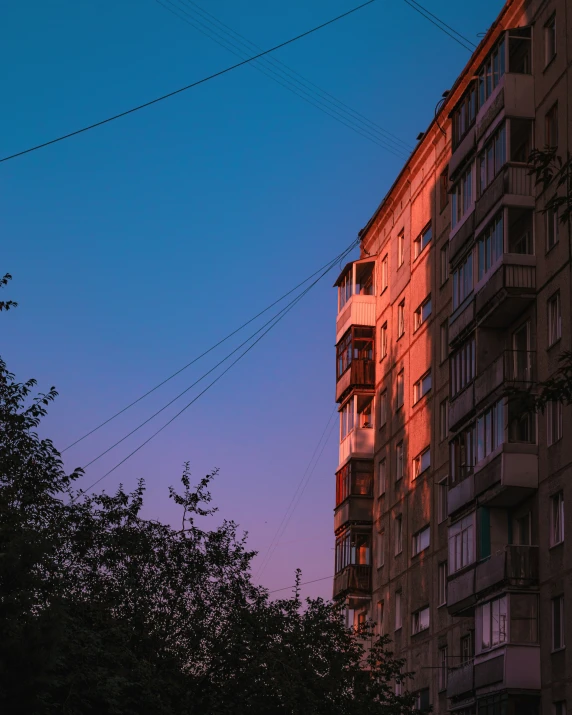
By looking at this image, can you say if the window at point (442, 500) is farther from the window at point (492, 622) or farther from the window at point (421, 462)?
the window at point (492, 622)

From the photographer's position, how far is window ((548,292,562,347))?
31397 millimetres

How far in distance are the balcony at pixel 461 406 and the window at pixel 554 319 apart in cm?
439

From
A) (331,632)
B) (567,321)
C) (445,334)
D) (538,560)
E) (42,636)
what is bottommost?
(42,636)

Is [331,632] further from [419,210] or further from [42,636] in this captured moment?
[419,210]

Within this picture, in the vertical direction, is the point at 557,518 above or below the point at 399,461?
below

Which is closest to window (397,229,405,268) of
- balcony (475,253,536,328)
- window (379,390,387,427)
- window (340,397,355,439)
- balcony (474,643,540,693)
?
window (379,390,387,427)

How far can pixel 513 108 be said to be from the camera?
34.2 metres

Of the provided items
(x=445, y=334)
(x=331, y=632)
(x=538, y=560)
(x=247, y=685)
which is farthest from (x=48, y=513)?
(x=445, y=334)

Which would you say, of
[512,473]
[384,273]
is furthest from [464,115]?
[384,273]

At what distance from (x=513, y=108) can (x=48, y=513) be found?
688 inches

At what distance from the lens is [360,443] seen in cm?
5178

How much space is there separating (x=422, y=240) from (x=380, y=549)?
41.1 feet

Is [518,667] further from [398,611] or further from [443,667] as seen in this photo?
[398,611]

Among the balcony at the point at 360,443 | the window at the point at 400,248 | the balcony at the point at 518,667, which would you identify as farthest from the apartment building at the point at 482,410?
the balcony at the point at 360,443
